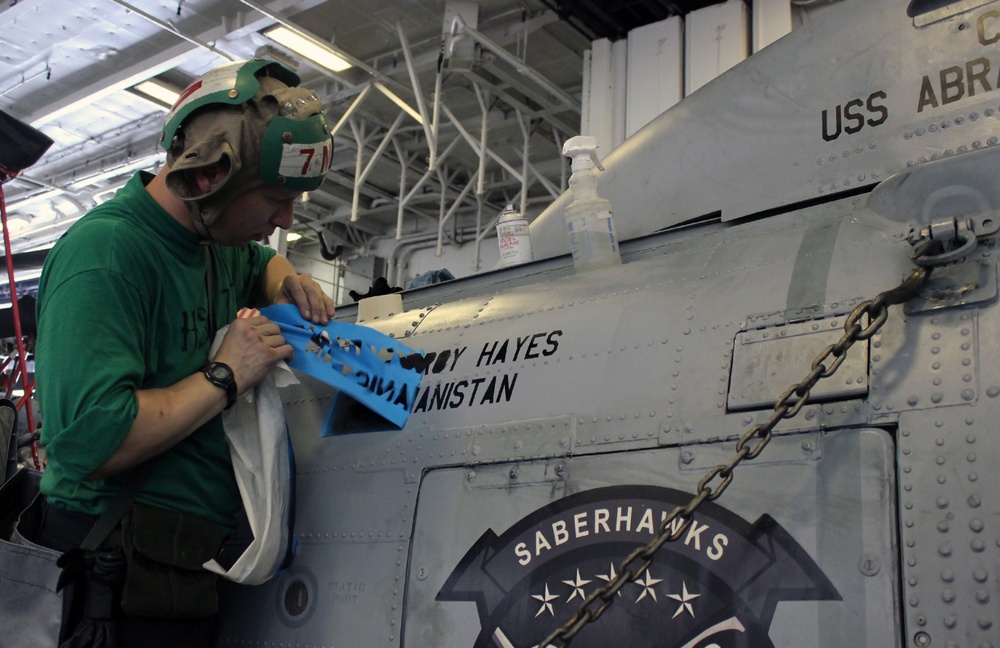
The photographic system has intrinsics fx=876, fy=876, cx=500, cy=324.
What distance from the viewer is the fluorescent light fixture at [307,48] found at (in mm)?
8609

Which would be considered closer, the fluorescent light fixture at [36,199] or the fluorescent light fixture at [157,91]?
the fluorescent light fixture at [157,91]

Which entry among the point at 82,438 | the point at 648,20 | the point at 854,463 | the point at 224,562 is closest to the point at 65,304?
the point at 82,438

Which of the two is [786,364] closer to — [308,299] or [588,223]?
[588,223]

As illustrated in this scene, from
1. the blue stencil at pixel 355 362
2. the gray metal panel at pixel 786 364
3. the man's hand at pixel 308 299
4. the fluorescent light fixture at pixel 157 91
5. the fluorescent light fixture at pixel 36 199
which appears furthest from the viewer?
the fluorescent light fixture at pixel 36 199

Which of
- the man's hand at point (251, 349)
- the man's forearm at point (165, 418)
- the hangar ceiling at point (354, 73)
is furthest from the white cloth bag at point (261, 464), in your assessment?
the hangar ceiling at point (354, 73)

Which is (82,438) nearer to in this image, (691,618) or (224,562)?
(224,562)

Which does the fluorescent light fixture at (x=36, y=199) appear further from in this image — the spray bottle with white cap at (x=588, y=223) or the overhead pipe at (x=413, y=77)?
the spray bottle with white cap at (x=588, y=223)

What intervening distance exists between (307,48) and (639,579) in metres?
8.13

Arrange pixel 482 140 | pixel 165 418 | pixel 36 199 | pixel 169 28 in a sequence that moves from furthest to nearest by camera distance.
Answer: pixel 36 199 → pixel 482 140 → pixel 169 28 → pixel 165 418

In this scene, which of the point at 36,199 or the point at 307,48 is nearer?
the point at 307,48

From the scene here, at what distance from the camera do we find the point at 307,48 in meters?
8.91

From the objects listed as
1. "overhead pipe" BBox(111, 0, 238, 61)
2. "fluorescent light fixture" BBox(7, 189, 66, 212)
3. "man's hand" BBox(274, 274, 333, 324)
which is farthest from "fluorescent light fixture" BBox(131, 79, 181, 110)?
"man's hand" BBox(274, 274, 333, 324)

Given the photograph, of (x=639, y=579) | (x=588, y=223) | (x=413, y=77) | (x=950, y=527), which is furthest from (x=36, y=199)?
(x=950, y=527)

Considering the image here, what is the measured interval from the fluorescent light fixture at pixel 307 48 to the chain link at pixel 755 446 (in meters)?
7.72
